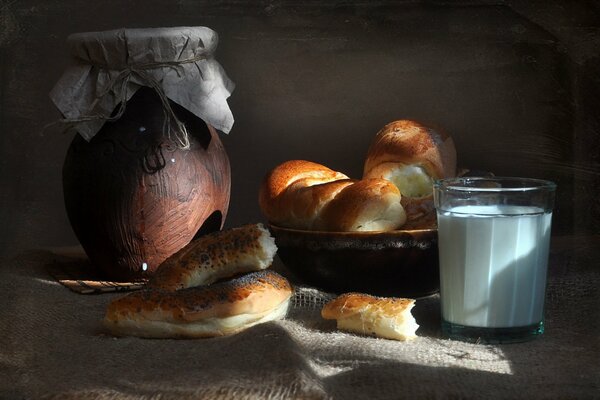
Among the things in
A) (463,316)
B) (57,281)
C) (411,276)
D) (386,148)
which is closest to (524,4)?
(386,148)

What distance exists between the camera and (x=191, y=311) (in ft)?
4.96

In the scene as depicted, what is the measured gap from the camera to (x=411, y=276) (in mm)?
1727

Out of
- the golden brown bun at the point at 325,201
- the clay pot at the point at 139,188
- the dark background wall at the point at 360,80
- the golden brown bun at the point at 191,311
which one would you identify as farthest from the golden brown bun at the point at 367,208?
the dark background wall at the point at 360,80

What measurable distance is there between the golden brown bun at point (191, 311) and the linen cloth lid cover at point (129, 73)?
1.76 ft

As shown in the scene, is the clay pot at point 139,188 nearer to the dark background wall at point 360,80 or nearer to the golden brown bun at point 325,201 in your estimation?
the golden brown bun at point 325,201

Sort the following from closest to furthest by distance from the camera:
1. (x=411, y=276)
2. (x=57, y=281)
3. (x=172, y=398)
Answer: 1. (x=172, y=398)
2. (x=411, y=276)
3. (x=57, y=281)

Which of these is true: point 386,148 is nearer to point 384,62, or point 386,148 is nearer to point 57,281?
point 384,62

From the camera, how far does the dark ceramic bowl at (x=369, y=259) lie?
66.4 inches

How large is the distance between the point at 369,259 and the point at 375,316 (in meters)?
0.18

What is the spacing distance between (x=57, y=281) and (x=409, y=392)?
102cm

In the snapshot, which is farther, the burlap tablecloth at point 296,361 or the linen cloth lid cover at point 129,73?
the linen cloth lid cover at point 129,73

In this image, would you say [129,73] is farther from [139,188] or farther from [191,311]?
[191,311]

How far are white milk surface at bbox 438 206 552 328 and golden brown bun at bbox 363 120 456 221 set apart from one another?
0.30 m

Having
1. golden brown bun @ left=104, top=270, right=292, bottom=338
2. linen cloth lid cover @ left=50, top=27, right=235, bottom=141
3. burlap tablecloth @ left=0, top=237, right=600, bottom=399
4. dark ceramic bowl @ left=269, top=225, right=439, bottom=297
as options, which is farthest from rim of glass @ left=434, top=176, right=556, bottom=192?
linen cloth lid cover @ left=50, top=27, right=235, bottom=141
